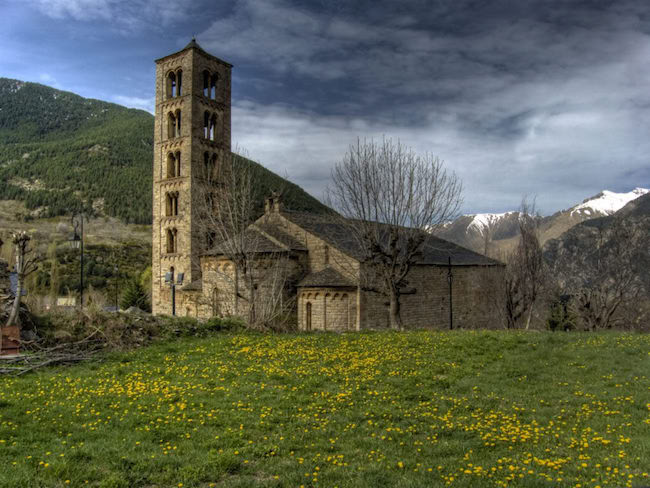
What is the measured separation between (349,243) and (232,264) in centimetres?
740

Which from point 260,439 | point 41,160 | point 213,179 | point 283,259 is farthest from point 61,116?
point 260,439

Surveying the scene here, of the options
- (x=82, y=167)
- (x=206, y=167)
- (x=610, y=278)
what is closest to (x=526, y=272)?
(x=610, y=278)

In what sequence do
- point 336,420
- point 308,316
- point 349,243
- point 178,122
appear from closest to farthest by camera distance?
point 336,420
point 308,316
point 349,243
point 178,122

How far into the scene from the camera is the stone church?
87.1ft

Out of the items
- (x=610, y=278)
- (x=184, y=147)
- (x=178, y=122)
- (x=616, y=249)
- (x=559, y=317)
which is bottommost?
(x=559, y=317)

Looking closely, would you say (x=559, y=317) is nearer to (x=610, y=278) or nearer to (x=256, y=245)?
(x=610, y=278)

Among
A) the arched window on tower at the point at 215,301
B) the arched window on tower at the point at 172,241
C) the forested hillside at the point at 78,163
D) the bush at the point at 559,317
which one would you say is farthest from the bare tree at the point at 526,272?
the forested hillside at the point at 78,163

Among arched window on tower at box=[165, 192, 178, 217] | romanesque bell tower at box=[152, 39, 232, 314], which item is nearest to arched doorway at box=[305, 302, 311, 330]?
romanesque bell tower at box=[152, 39, 232, 314]

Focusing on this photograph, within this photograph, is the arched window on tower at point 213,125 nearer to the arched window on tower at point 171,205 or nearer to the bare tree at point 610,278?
the arched window on tower at point 171,205

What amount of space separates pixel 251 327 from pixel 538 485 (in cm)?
1573

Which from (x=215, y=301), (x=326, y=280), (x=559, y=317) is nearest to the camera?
(x=326, y=280)

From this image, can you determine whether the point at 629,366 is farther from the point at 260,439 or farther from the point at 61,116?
the point at 61,116

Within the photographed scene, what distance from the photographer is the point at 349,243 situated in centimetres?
2959

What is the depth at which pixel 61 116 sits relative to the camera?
163 m
